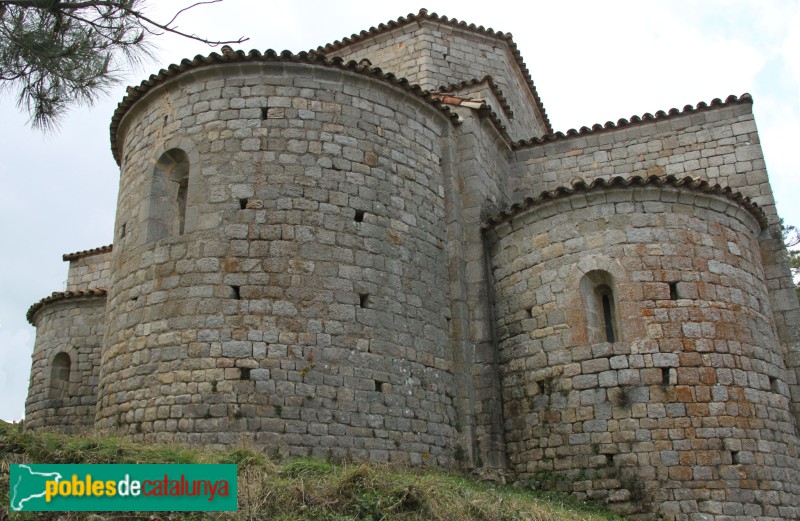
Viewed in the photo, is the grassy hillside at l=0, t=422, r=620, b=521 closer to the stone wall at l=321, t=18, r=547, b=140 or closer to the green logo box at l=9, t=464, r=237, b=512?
the green logo box at l=9, t=464, r=237, b=512

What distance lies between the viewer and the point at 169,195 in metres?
9.33

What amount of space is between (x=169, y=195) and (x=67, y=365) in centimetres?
520

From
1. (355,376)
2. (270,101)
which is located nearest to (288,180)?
(270,101)

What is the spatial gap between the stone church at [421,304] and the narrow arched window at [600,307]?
36 millimetres

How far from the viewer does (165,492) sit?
540 centimetres

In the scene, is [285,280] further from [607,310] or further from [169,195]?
[607,310]

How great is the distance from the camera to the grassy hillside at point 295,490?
5668mm

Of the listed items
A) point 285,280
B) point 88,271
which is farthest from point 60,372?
point 285,280

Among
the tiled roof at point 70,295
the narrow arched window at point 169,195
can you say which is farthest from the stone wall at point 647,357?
the tiled roof at point 70,295

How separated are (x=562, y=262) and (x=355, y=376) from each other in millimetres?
3009

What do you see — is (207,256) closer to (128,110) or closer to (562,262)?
(128,110)

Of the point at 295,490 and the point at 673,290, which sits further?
the point at 673,290

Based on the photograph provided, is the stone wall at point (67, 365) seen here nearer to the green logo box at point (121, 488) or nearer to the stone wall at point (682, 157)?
the green logo box at point (121, 488)

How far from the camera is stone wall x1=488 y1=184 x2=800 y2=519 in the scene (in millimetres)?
8102
